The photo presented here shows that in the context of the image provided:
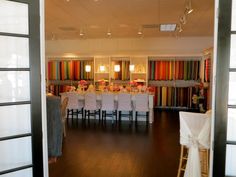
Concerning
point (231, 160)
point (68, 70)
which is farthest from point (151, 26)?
point (231, 160)

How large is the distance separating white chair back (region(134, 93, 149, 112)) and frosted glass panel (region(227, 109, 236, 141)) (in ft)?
15.5

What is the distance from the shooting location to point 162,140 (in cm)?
532

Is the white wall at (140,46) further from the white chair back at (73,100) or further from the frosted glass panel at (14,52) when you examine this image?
the frosted glass panel at (14,52)

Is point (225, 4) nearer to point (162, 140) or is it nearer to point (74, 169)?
point (74, 169)

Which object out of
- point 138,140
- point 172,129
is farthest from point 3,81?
point 172,129

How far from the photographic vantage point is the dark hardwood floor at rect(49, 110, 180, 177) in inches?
145

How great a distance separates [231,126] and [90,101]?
17.7 feet

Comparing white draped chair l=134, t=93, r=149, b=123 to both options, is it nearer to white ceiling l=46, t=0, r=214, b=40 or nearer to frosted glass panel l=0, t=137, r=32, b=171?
white ceiling l=46, t=0, r=214, b=40

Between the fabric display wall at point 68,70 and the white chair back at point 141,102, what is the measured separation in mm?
3561

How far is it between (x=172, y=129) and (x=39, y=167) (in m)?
4.64

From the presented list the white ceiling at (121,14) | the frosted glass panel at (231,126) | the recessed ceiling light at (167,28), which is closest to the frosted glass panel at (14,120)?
the frosted glass panel at (231,126)

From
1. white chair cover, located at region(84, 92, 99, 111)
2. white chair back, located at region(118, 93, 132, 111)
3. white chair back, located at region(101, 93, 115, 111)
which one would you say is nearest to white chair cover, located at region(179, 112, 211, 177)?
white chair back, located at region(118, 93, 132, 111)

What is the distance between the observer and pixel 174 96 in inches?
368

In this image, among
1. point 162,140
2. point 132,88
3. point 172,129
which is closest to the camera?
point 162,140
